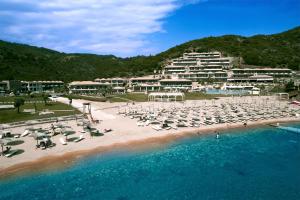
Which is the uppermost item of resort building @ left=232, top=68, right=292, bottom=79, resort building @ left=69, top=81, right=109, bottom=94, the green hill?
the green hill

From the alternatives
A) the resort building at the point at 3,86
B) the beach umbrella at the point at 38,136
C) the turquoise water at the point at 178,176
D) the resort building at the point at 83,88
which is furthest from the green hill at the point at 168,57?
the turquoise water at the point at 178,176

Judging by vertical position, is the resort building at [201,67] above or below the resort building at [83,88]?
above

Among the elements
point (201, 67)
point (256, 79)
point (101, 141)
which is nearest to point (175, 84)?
point (201, 67)

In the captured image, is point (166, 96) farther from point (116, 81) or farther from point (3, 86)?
point (3, 86)

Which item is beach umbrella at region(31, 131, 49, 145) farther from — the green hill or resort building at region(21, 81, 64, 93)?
the green hill

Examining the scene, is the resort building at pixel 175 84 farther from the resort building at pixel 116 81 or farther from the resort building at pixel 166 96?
the resort building at pixel 116 81

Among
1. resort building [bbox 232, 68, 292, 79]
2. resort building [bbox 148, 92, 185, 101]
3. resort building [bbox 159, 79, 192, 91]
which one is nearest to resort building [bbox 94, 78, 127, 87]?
resort building [bbox 159, 79, 192, 91]
